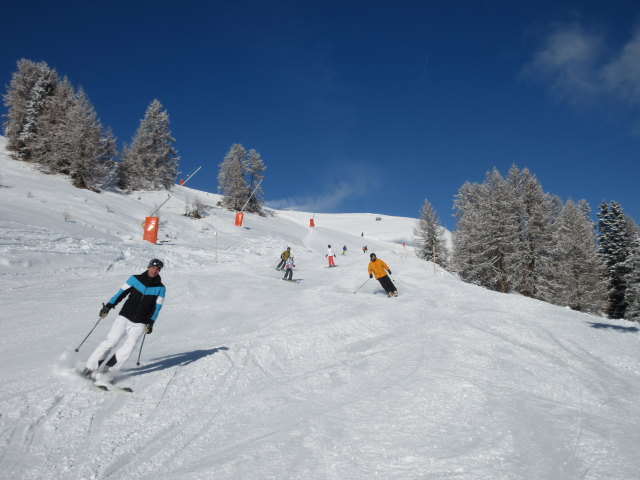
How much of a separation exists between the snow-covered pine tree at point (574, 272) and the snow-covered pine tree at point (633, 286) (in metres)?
1.81

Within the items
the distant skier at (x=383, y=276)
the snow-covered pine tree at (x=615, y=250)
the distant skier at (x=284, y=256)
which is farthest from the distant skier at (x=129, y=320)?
the snow-covered pine tree at (x=615, y=250)

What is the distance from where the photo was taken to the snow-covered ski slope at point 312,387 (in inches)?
143

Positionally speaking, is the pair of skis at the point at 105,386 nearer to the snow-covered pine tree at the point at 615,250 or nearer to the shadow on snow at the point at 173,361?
the shadow on snow at the point at 173,361

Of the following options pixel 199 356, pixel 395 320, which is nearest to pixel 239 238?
pixel 395 320

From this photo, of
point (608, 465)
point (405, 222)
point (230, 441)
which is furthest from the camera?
point (405, 222)

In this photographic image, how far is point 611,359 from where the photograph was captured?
24.0ft

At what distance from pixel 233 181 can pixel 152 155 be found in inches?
385

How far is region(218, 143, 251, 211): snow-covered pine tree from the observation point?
151 feet

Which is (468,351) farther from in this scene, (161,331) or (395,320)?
(161,331)

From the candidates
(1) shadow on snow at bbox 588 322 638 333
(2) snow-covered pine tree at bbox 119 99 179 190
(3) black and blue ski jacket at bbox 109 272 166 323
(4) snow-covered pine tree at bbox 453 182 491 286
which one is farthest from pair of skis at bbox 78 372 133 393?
(2) snow-covered pine tree at bbox 119 99 179 190

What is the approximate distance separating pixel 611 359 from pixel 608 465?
4723 mm

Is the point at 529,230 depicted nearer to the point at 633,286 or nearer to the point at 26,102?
the point at 633,286

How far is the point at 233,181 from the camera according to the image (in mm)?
46188

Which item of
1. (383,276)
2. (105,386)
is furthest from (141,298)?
(383,276)
